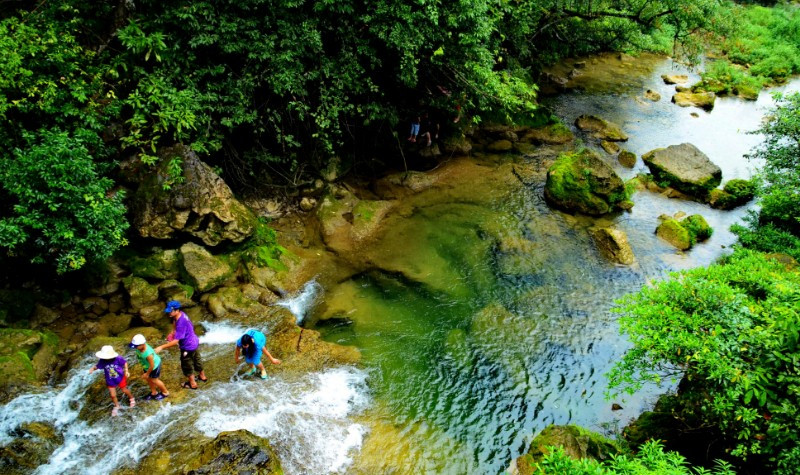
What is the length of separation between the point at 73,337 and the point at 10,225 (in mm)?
3135

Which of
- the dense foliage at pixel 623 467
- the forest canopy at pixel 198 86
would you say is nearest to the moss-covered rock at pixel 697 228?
the forest canopy at pixel 198 86

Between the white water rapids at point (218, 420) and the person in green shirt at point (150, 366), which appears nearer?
the white water rapids at point (218, 420)

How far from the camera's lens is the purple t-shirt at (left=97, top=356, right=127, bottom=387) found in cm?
854

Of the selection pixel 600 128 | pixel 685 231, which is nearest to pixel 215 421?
pixel 685 231

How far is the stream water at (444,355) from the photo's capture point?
8.80m

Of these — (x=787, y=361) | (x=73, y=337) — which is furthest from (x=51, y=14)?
(x=787, y=361)

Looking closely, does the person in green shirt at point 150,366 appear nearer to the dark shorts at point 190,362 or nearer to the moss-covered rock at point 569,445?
the dark shorts at point 190,362

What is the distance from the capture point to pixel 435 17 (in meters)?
12.8

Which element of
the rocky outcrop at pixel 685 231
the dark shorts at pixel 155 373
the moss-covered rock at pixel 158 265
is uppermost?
the moss-covered rock at pixel 158 265

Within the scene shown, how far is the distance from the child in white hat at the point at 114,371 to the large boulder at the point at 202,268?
340 cm

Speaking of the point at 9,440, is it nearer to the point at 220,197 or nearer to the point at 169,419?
the point at 169,419

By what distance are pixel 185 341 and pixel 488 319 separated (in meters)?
7.66

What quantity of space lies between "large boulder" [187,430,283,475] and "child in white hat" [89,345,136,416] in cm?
244

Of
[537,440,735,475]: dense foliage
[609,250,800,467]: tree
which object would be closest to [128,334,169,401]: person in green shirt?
[537,440,735,475]: dense foliage
